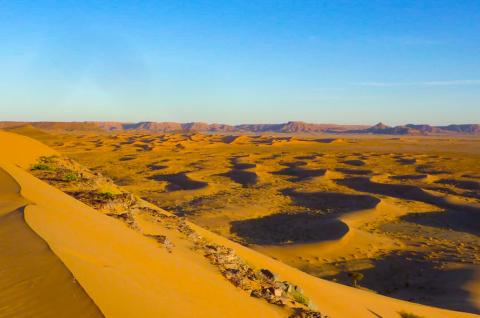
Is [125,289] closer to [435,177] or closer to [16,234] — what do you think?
[16,234]

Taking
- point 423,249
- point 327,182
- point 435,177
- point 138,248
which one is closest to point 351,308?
point 138,248

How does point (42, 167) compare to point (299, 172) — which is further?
point (299, 172)

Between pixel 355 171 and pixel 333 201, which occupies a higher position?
pixel 355 171

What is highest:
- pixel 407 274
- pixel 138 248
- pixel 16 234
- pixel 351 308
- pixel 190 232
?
pixel 16 234

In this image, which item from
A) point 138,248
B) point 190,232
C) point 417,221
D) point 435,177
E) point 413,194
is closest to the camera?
point 138,248

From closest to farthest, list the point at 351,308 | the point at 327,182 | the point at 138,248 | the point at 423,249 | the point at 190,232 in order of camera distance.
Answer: the point at 138,248 → the point at 351,308 → the point at 190,232 → the point at 423,249 → the point at 327,182

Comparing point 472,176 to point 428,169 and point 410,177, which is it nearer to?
point 410,177

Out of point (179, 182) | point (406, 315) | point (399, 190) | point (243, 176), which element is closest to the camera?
point (406, 315)

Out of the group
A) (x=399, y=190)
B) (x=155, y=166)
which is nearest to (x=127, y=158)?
(x=155, y=166)
